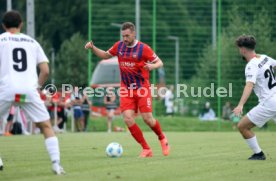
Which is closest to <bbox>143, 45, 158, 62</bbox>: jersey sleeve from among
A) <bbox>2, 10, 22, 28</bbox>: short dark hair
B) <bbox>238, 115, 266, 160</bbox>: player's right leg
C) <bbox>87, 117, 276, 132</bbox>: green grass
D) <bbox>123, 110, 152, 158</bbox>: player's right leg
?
<bbox>123, 110, 152, 158</bbox>: player's right leg

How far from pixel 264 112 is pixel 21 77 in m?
4.39

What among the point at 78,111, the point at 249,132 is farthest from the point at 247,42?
the point at 78,111

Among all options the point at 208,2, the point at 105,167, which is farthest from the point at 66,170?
the point at 208,2

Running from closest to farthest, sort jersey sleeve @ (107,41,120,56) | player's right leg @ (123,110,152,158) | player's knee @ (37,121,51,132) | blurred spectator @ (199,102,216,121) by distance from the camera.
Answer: player's knee @ (37,121,51,132) → player's right leg @ (123,110,152,158) → jersey sleeve @ (107,41,120,56) → blurred spectator @ (199,102,216,121)

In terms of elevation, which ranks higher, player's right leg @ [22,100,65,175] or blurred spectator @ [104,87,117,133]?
player's right leg @ [22,100,65,175]

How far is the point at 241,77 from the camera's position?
100 ft

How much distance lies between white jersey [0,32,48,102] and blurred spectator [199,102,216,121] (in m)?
20.5

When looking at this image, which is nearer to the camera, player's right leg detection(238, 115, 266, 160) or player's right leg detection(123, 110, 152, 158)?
player's right leg detection(238, 115, 266, 160)

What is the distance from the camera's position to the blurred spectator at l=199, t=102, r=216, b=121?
30.2 meters

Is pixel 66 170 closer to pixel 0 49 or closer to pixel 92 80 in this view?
pixel 0 49

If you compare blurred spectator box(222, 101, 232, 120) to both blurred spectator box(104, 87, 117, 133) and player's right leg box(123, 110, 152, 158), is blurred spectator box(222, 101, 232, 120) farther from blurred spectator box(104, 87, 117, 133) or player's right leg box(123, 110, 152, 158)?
player's right leg box(123, 110, 152, 158)

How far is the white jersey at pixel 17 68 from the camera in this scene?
994 cm

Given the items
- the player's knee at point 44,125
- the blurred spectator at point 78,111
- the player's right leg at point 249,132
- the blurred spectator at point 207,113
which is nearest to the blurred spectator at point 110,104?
the blurred spectator at point 78,111

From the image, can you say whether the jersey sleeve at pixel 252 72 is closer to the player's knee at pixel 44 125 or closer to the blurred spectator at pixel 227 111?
the player's knee at pixel 44 125
